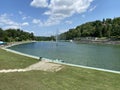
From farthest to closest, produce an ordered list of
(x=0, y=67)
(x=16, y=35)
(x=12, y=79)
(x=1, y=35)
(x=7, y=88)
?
(x=16, y=35)
(x=1, y=35)
(x=0, y=67)
(x=12, y=79)
(x=7, y=88)

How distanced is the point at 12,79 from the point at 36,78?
118 centimetres

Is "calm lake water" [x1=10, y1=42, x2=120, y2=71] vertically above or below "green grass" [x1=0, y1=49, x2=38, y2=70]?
below

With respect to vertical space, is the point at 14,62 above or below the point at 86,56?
above

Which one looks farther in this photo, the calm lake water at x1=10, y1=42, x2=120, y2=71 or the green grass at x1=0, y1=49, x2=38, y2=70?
the calm lake water at x1=10, y1=42, x2=120, y2=71

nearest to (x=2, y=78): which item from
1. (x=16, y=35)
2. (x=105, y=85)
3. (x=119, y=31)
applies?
(x=105, y=85)

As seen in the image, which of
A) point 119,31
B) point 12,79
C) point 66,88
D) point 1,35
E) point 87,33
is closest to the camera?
point 66,88

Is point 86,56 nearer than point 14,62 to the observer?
No

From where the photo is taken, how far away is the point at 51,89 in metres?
7.92

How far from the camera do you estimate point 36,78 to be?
9672 millimetres

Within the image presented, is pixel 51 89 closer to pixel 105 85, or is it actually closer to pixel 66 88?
pixel 66 88

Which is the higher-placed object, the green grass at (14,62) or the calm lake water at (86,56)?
the green grass at (14,62)

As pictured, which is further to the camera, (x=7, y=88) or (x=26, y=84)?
(x=26, y=84)

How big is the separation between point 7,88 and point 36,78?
2178 millimetres

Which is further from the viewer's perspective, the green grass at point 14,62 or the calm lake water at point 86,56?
the calm lake water at point 86,56
